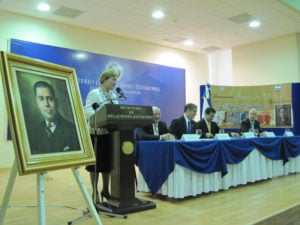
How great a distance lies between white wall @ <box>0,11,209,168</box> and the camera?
19.3 ft

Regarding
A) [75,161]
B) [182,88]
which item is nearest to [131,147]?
[75,161]

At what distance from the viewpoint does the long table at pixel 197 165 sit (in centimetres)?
304

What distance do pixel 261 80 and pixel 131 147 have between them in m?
6.46

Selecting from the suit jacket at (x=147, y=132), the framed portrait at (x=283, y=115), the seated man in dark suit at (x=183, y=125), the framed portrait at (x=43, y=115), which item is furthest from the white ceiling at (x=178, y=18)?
the framed portrait at (x=43, y=115)

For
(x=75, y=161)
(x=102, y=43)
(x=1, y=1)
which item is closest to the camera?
(x=75, y=161)

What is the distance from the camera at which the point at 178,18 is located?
6.43 m

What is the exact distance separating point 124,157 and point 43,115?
3.49ft

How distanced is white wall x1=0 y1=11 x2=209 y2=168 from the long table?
3.90 metres

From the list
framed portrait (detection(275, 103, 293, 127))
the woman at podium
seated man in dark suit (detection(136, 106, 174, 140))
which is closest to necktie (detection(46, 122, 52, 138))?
the woman at podium

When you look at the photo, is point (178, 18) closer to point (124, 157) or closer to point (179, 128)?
point (179, 128)

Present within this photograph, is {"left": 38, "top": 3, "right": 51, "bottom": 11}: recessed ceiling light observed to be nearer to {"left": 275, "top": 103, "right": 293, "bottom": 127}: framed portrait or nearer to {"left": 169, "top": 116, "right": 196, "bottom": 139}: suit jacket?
{"left": 169, "top": 116, "right": 196, "bottom": 139}: suit jacket

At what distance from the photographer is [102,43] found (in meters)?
7.23

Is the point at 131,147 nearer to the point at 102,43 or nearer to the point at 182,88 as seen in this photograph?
the point at 102,43

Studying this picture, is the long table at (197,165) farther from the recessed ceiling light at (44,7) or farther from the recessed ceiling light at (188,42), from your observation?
the recessed ceiling light at (188,42)
